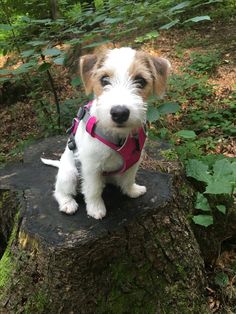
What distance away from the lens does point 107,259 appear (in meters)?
3.16

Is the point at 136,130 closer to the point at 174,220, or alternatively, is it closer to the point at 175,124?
the point at 174,220

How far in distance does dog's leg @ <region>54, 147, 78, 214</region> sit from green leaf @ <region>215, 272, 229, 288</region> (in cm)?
161

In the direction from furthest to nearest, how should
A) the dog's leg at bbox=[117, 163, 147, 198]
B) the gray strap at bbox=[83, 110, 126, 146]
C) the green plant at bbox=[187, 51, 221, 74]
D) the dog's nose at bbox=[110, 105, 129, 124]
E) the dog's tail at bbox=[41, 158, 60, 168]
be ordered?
the green plant at bbox=[187, 51, 221, 74] < the dog's tail at bbox=[41, 158, 60, 168] < the dog's leg at bbox=[117, 163, 147, 198] < the gray strap at bbox=[83, 110, 126, 146] < the dog's nose at bbox=[110, 105, 129, 124]

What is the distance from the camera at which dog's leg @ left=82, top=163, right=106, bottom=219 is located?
10.4 feet

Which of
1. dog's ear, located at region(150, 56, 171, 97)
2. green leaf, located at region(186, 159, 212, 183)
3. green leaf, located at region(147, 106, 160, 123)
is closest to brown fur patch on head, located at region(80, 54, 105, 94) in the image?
dog's ear, located at region(150, 56, 171, 97)

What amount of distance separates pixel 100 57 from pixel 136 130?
621mm

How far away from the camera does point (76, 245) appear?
9.69 ft

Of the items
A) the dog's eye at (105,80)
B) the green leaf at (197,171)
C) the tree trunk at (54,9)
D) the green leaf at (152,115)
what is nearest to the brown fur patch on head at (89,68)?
the dog's eye at (105,80)

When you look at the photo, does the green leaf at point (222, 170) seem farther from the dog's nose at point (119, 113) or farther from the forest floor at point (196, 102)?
the dog's nose at point (119, 113)

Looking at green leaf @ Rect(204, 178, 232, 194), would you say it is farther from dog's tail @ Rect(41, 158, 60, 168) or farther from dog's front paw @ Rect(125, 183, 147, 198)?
dog's tail @ Rect(41, 158, 60, 168)

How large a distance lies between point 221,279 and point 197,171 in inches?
42.9

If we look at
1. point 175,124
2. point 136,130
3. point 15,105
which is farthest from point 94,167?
point 15,105

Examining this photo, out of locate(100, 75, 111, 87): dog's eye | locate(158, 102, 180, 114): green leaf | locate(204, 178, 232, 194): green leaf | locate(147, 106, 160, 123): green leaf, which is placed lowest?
locate(204, 178, 232, 194): green leaf

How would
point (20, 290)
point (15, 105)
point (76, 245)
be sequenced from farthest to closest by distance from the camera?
point (15, 105), point (20, 290), point (76, 245)
